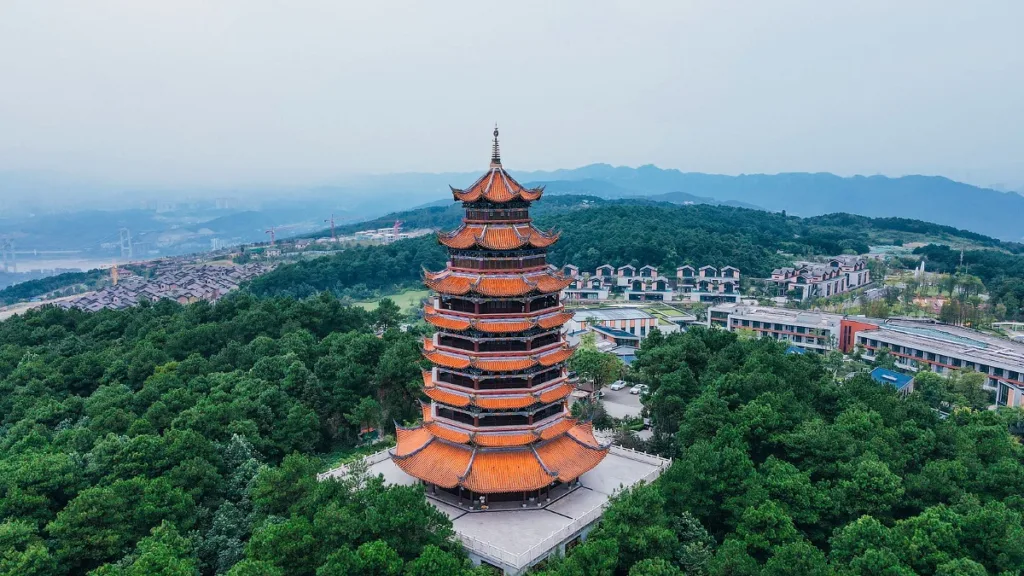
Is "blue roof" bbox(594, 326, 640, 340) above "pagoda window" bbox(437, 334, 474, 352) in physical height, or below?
below

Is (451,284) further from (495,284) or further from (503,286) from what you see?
(503,286)

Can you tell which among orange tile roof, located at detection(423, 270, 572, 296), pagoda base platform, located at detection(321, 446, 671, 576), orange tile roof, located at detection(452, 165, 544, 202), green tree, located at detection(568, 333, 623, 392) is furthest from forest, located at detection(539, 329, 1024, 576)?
orange tile roof, located at detection(452, 165, 544, 202)

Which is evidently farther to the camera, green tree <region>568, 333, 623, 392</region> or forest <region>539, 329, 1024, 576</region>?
green tree <region>568, 333, 623, 392</region>

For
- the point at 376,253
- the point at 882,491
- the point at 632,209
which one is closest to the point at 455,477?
the point at 882,491

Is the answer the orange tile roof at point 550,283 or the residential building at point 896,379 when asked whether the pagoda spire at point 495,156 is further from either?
the residential building at point 896,379

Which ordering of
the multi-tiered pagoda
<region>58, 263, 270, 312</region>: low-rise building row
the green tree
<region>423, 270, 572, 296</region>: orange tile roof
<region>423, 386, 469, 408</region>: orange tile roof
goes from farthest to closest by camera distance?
1. <region>58, 263, 270, 312</region>: low-rise building row
2. the green tree
3. <region>423, 386, 469, 408</region>: orange tile roof
4. the multi-tiered pagoda
5. <region>423, 270, 572, 296</region>: orange tile roof

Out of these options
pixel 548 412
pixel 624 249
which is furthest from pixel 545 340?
pixel 624 249

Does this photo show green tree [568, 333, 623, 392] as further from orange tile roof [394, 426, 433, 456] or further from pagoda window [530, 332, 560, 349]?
orange tile roof [394, 426, 433, 456]
